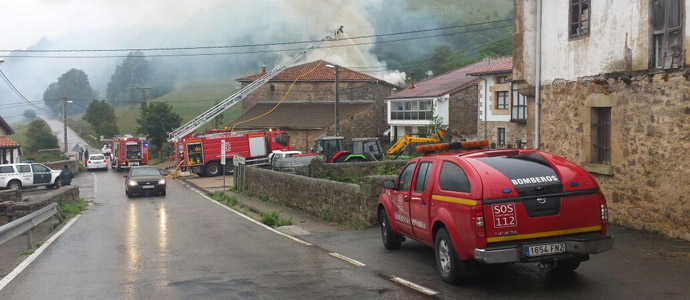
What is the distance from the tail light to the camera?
7.34m

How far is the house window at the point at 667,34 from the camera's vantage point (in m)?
10.5

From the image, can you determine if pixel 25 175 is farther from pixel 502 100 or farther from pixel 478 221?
pixel 478 221

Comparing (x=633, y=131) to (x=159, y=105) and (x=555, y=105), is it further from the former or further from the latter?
(x=159, y=105)

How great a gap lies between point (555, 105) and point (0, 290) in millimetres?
11231

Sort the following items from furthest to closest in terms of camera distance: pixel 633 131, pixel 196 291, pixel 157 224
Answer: pixel 157 224 < pixel 633 131 < pixel 196 291

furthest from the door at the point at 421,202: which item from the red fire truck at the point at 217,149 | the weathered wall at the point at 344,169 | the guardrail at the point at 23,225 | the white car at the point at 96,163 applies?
the white car at the point at 96,163

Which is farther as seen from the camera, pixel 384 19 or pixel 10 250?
pixel 384 19

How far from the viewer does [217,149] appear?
1656 inches

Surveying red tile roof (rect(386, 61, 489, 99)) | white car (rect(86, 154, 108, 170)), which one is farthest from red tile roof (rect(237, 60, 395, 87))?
white car (rect(86, 154, 108, 170))

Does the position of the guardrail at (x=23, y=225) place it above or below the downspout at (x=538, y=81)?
below

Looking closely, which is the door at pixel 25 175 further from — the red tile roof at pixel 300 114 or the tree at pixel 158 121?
the tree at pixel 158 121

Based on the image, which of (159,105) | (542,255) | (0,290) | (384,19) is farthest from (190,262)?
(384,19)

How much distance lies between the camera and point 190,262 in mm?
10586

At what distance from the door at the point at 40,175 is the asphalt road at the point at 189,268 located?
20.1 metres
